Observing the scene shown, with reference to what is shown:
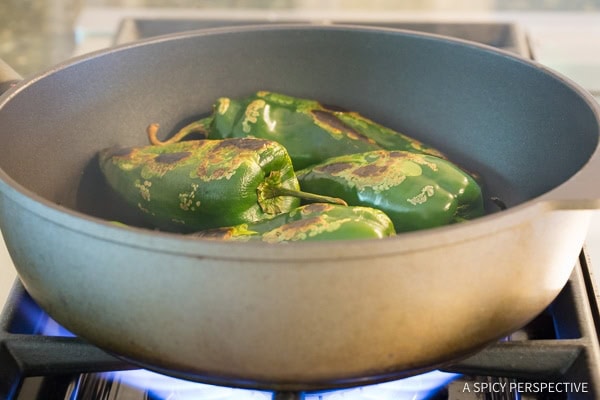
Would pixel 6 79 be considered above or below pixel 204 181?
above

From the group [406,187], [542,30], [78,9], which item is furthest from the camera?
Result: [78,9]

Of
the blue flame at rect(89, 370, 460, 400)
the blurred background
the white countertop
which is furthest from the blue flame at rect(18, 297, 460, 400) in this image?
the blurred background

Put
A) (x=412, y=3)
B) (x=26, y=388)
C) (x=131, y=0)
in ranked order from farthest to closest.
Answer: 1. (x=131, y=0)
2. (x=412, y=3)
3. (x=26, y=388)

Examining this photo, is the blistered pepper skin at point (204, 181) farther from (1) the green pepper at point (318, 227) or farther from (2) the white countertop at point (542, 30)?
(2) the white countertop at point (542, 30)

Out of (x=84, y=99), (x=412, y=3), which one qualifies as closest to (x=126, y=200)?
(x=84, y=99)

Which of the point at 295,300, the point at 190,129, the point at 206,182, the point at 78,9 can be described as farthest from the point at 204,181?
the point at 78,9

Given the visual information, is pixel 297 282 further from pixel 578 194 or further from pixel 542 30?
pixel 542 30

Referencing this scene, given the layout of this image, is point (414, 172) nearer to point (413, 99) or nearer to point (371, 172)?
point (371, 172)

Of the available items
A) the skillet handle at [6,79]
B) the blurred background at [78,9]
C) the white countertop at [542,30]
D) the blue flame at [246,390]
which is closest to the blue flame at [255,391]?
the blue flame at [246,390]
